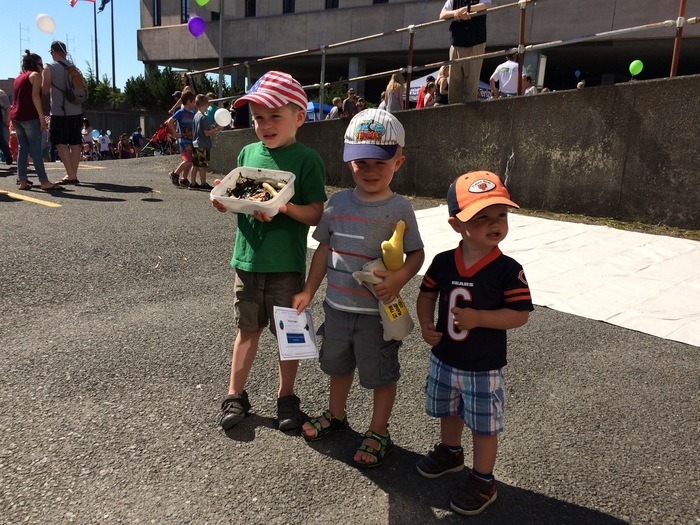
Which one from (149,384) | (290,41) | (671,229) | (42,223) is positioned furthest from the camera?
(290,41)

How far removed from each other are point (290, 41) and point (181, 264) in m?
26.0

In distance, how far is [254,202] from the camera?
7.65ft

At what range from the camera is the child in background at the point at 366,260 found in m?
2.27

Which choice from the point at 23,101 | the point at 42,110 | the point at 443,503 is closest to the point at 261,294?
the point at 443,503

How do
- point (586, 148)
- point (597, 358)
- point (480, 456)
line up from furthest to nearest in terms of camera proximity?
point (586, 148) < point (597, 358) < point (480, 456)

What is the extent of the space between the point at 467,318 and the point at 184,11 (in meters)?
36.5

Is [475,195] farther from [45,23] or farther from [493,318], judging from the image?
[45,23]

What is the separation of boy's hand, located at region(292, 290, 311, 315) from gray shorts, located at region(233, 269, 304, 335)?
16 cm

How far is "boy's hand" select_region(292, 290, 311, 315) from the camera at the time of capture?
2.46 meters

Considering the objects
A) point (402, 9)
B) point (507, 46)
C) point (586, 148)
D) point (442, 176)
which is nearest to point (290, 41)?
point (402, 9)

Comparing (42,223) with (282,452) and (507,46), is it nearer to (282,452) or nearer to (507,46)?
(282,452)

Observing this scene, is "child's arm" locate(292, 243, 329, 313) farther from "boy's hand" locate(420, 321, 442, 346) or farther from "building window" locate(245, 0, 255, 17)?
"building window" locate(245, 0, 255, 17)

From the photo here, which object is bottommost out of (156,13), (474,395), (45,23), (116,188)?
Result: (474,395)

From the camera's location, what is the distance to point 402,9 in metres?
24.3
